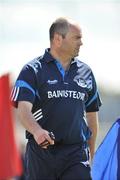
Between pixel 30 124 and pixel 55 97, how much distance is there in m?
0.38

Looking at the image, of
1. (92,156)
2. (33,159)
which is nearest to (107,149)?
(92,156)

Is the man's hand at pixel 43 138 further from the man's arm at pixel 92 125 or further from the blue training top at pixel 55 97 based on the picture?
the man's arm at pixel 92 125

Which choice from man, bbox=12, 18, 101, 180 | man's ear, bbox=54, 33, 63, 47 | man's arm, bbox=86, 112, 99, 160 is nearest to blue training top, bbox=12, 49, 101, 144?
man, bbox=12, 18, 101, 180

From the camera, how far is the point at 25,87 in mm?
11086

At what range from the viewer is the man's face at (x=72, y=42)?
36.9ft

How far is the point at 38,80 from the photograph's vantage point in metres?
11.1

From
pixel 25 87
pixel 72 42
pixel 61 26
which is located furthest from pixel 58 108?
pixel 61 26

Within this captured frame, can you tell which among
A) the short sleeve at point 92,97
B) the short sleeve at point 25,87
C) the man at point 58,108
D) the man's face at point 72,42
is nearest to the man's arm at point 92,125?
the short sleeve at point 92,97

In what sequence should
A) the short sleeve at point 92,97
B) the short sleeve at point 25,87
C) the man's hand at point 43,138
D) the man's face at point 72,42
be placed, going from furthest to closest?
the short sleeve at point 92,97 < the man's face at point 72,42 < the short sleeve at point 25,87 < the man's hand at point 43,138

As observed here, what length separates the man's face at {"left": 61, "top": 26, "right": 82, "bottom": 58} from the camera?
1126 centimetres

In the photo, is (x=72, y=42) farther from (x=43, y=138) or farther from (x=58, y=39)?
(x=43, y=138)

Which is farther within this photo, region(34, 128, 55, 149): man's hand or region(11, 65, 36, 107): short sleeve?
region(11, 65, 36, 107): short sleeve

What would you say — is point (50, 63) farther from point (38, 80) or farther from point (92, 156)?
point (92, 156)

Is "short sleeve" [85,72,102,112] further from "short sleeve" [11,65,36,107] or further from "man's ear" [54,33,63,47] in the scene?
"short sleeve" [11,65,36,107]
